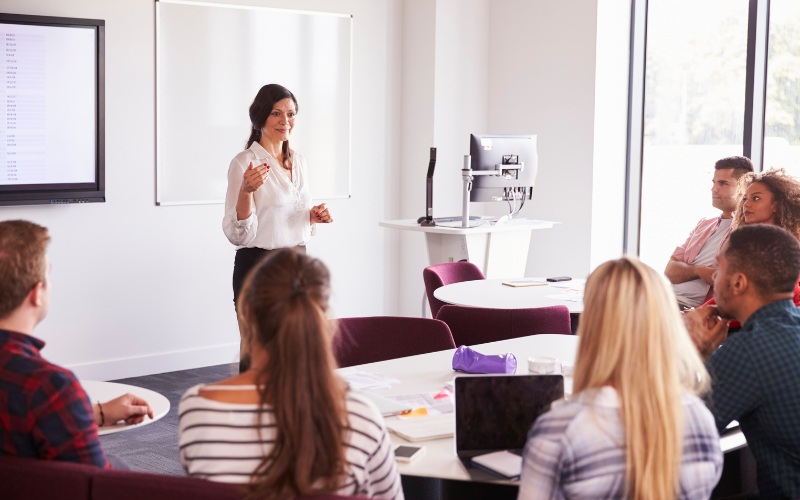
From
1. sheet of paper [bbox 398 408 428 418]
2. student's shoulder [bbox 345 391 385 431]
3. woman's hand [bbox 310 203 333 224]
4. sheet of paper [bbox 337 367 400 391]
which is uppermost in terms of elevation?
woman's hand [bbox 310 203 333 224]

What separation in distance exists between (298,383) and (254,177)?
2403mm

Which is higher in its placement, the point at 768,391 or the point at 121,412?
the point at 768,391

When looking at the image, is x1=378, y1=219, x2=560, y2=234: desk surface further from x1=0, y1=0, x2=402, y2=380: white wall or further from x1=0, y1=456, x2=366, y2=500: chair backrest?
x1=0, y1=456, x2=366, y2=500: chair backrest

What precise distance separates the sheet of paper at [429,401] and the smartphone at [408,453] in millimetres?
253

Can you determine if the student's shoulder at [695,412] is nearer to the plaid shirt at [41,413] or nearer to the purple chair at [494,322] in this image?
the plaid shirt at [41,413]

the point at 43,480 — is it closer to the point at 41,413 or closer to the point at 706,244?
the point at 41,413

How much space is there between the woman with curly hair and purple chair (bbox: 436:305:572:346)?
0.63 metres

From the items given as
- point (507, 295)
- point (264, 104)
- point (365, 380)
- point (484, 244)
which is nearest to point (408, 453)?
point (365, 380)

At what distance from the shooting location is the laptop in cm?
178

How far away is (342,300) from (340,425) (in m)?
4.81

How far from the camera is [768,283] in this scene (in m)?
1.89

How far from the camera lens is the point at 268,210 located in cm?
385

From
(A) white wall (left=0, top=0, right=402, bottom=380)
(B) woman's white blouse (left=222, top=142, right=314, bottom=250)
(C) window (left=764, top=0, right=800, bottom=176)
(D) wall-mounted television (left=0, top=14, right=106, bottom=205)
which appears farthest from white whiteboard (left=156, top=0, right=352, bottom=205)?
(C) window (left=764, top=0, right=800, bottom=176)

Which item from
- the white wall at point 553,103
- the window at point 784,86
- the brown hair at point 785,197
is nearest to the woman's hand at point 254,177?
the brown hair at point 785,197
